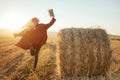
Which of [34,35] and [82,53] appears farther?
[34,35]

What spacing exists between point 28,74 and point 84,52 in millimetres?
2840

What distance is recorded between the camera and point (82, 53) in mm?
9820

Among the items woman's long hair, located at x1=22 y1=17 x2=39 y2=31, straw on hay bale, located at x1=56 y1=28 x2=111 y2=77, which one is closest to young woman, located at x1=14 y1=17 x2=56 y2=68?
woman's long hair, located at x1=22 y1=17 x2=39 y2=31

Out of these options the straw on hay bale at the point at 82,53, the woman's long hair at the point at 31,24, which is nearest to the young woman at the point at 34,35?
the woman's long hair at the point at 31,24

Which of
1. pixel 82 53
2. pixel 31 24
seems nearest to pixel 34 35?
pixel 31 24

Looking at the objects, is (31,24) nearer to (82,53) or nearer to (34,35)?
(34,35)

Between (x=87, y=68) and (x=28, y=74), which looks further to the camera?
(x=28, y=74)

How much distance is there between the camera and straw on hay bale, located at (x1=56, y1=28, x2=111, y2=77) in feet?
32.2

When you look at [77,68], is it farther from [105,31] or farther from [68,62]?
[105,31]

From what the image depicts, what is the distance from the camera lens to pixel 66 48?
9.88m

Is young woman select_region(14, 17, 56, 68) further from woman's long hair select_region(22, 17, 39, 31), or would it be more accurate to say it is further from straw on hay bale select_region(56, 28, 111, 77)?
straw on hay bale select_region(56, 28, 111, 77)

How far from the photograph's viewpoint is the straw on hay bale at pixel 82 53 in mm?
9820

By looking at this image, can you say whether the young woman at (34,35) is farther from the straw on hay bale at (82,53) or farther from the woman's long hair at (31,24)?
the straw on hay bale at (82,53)

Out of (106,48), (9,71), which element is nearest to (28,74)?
(9,71)
